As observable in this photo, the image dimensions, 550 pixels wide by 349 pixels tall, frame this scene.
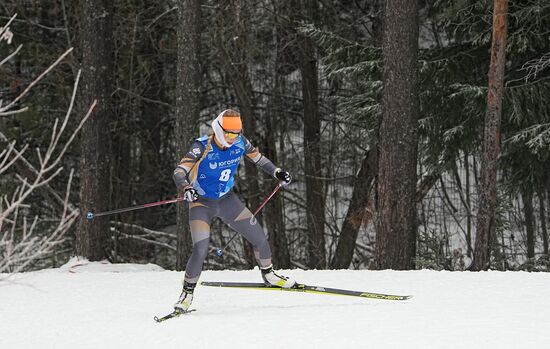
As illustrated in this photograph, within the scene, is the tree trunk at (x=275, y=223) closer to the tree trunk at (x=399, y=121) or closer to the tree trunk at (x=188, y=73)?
the tree trunk at (x=188, y=73)

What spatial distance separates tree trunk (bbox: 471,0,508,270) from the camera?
11344 mm

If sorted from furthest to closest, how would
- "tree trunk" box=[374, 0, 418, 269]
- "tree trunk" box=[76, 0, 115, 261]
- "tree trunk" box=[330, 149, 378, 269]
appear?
"tree trunk" box=[330, 149, 378, 269] < "tree trunk" box=[76, 0, 115, 261] < "tree trunk" box=[374, 0, 418, 269]

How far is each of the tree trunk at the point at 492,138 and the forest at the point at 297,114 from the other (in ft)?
0.08

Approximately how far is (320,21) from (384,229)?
639cm

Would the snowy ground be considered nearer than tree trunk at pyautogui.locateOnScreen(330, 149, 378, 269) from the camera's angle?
Yes

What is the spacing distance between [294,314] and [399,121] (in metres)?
4.46

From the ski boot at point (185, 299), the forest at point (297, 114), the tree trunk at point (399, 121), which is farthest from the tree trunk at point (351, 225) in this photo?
the ski boot at point (185, 299)

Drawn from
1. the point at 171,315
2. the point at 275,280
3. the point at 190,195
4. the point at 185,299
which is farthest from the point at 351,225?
the point at 190,195

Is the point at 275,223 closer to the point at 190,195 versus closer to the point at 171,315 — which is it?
the point at 171,315

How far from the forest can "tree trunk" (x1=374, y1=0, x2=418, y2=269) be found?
0.02 metres

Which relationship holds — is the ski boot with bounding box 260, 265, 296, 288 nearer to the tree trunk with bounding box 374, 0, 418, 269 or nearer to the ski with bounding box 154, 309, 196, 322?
the ski with bounding box 154, 309, 196, 322

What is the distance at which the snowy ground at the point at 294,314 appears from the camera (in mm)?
6995

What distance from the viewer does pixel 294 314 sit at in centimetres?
812

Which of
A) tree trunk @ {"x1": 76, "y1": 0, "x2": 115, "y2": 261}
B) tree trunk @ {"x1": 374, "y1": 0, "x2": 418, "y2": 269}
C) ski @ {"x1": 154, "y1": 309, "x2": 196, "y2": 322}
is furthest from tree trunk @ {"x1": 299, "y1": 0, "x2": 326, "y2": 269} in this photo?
ski @ {"x1": 154, "y1": 309, "x2": 196, "y2": 322}
